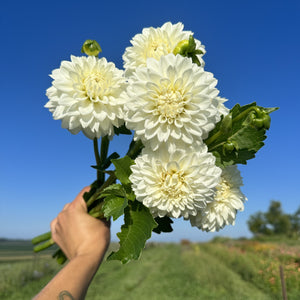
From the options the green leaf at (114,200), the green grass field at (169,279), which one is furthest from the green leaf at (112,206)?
the green grass field at (169,279)

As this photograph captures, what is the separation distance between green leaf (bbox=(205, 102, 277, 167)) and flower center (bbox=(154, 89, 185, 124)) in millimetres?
173

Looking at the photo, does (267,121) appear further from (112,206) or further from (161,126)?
(112,206)

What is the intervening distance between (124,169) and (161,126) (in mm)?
204

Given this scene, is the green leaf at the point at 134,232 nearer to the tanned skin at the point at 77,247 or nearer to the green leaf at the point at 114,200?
the green leaf at the point at 114,200

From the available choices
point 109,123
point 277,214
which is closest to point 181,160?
point 109,123

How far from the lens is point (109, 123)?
91cm

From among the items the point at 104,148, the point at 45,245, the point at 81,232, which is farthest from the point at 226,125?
the point at 45,245

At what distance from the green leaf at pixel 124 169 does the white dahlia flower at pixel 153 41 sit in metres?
0.31

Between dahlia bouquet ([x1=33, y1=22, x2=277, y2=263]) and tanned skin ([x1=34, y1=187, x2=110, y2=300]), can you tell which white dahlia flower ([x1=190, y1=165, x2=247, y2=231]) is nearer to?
dahlia bouquet ([x1=33, y1=22, x2=277, y2=263])

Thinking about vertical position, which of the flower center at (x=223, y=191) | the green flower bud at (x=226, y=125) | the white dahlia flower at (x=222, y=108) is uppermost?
the white dahlia flower at (x=222, y=108)

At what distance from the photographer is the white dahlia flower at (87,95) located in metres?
0.87

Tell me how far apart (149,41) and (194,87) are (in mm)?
287

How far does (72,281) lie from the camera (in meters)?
0.98

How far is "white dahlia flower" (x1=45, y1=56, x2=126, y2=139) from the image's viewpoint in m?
0.87
